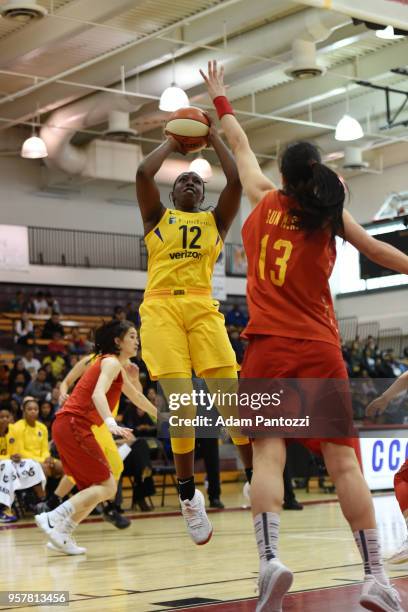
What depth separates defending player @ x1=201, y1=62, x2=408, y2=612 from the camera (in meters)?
4.16

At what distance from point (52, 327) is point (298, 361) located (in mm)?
20370

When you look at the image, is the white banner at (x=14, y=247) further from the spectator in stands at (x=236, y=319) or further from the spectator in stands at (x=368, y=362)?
the spectator in stands at (x=368, y=362)

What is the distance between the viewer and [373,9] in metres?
8.49

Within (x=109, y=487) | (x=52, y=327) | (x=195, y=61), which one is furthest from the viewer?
(x=52, y=327)

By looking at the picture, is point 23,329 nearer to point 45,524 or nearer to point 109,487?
point 109,487

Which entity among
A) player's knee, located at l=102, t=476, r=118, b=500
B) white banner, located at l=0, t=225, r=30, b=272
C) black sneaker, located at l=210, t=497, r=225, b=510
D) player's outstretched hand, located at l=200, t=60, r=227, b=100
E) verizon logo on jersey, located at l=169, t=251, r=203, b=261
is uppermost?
white banner, located at l=0, t=225, r=30, b=272

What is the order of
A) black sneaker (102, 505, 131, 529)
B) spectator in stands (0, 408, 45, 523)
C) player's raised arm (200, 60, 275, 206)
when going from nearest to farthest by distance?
player's raised arm (200, 60, 275, 206), black sneaker (102, 505, 131, 529), spectator in stands (0, 408, 45, 523)

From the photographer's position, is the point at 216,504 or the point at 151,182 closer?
the point at 151,182

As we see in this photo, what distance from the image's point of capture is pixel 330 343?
4.32 m

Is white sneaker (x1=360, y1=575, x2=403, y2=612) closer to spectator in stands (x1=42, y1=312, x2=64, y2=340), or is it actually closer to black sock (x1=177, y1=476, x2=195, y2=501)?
black sock (x1=177, y1=476, x2=195, y2=501)

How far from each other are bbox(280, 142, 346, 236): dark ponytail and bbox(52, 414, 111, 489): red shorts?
4.80m

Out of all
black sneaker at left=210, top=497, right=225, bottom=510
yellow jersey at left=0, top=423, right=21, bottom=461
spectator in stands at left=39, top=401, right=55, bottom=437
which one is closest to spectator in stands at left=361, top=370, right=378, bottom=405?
black sneaker at left=210, top=497, right=225, bottom=510

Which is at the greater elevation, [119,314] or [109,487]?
[119,314]

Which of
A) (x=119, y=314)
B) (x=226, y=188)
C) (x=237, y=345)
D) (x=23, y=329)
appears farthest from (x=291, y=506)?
(x=23, y=329)
